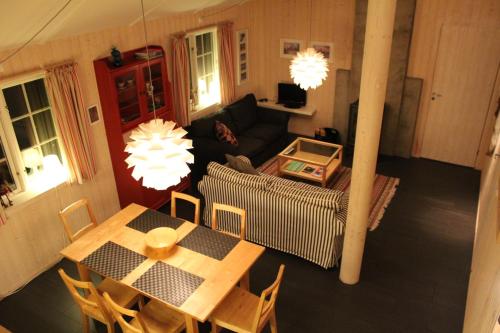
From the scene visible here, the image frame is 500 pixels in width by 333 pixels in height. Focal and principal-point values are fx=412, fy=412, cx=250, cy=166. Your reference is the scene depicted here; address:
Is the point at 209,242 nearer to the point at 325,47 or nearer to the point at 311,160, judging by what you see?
the point at 311,160

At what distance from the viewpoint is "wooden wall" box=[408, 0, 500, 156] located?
5.72 metres

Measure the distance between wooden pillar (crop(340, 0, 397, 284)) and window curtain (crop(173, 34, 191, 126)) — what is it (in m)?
3.05

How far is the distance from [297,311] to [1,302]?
115 inches

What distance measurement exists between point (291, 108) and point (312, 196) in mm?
3357

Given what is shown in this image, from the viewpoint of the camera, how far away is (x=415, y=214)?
536 cm

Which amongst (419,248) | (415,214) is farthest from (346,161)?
(419,248)

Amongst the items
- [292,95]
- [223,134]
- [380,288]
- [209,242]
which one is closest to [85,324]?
[209,242]

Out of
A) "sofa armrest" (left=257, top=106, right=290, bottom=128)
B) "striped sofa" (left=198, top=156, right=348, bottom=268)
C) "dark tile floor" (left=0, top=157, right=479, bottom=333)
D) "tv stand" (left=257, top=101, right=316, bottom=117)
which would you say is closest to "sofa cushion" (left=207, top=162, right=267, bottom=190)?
"striped sofa" (left=198, top=156, right=348, bottom=268)

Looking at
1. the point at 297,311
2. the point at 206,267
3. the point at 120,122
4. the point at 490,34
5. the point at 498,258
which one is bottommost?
the point at 297,311

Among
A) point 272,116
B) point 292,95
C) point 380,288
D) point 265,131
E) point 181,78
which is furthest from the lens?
point 292,95

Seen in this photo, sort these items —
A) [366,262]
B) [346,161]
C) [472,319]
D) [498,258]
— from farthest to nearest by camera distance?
[346,161] → [366,262] → [472,319] → [498,258]

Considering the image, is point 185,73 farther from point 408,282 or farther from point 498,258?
point 498,258

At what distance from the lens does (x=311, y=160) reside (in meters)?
6.09

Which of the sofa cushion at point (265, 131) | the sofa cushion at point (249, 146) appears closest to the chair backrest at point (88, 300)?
the sofa cushion at point (249, 146)
